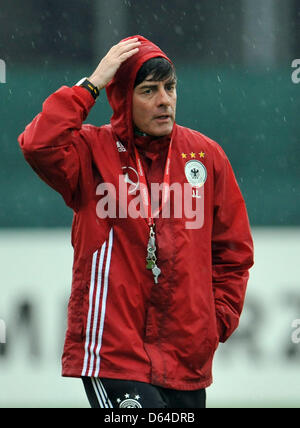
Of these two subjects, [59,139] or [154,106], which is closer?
[59,139]

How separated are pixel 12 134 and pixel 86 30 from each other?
0.97 metres

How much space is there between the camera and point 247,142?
23.6 feet

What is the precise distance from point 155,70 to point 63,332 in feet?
10.0

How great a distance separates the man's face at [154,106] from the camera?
423 cm

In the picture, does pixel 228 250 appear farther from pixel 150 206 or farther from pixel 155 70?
pixel 155 70

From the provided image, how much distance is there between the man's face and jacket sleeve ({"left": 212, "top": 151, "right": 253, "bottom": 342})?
32cm

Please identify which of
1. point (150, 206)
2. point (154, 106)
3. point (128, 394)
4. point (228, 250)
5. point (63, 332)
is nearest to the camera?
point (128, 394)

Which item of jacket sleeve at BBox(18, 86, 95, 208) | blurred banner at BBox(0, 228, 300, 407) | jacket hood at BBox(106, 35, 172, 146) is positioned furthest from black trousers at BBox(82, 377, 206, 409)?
blurred banner at BBox(0, 228, 300, 407)

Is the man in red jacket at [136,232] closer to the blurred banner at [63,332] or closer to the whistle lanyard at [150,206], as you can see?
the whistle lanyard at [150,206]

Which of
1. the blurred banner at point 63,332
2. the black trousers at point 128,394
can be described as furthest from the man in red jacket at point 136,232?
the blurred banner at point 63,332

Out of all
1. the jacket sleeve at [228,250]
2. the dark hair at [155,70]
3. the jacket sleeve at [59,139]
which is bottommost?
the jacket sleeve at [228,250]

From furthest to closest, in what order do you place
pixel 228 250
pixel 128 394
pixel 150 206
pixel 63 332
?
pixel 63 332 → pixel 228 250 → pixel 150 206 → pixel 128 394

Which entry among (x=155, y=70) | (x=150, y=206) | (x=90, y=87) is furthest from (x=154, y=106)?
(x=150, y=206)

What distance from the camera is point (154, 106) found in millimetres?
4238
